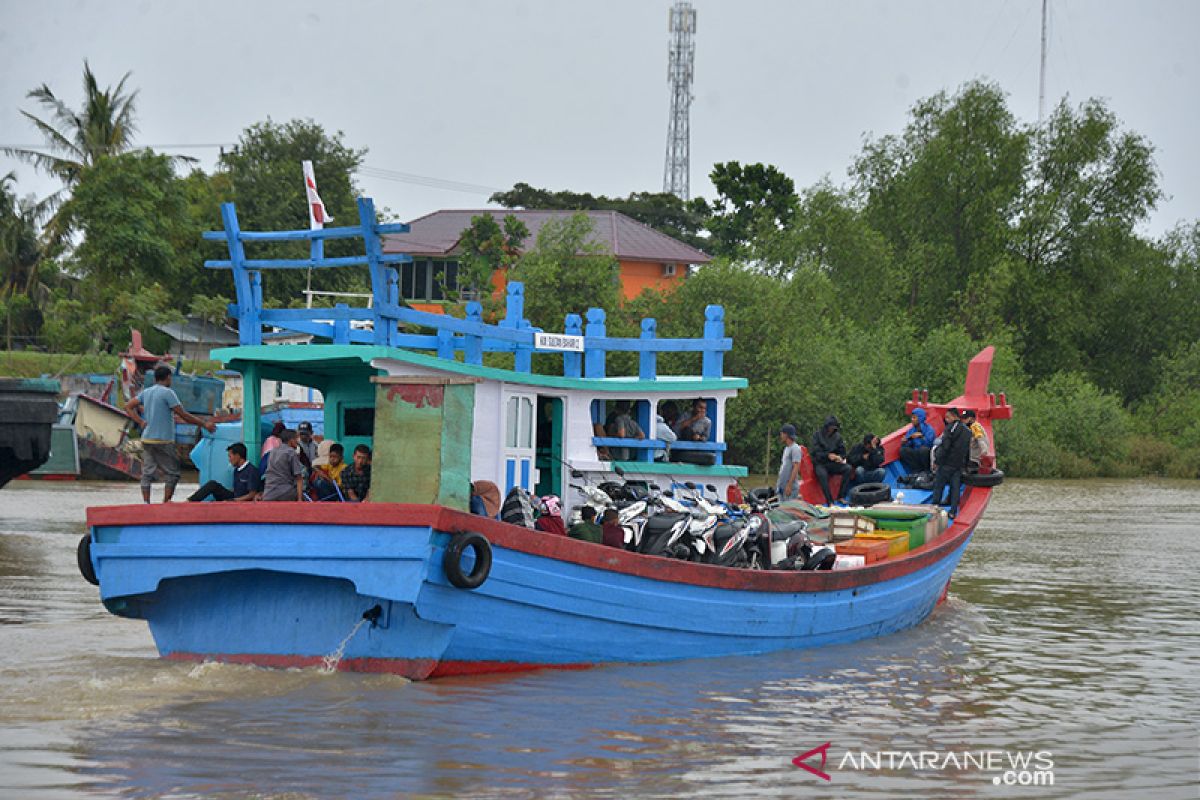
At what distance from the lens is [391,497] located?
9633 mm

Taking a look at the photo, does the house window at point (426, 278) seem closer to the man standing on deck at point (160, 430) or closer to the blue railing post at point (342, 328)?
the man standing on deck at point (160, 430)

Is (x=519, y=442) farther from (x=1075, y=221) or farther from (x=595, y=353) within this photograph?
(x=1075, y=221)

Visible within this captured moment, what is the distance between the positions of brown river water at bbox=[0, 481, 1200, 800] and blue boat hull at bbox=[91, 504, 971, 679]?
0.21 metres

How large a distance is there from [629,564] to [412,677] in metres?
1.77

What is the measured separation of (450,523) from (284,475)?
1.72 metres

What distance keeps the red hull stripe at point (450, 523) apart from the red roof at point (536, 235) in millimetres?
41098

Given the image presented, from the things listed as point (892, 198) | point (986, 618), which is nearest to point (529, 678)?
point (986, 618)

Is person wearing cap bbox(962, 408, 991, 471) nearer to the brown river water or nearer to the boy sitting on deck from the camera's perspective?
the brown river water

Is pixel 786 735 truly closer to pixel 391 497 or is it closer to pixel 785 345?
pixel 391 497

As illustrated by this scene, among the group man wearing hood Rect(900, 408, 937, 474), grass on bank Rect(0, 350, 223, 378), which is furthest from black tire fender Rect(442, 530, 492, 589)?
grass on bank Rect(0, 350, 223, 378)

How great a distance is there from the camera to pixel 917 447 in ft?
58.9

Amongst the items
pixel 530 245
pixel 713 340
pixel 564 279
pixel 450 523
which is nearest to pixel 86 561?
pixel 450 523

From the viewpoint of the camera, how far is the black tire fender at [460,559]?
932 cm

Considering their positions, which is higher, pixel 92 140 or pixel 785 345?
pixel 92 140
